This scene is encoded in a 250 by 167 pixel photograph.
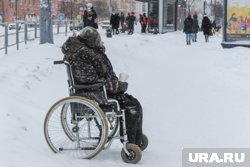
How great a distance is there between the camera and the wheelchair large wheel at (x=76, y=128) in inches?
206

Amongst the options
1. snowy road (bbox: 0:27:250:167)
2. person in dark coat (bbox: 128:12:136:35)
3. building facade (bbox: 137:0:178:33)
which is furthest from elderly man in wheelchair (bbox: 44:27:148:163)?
building facade (bbox: 137:0:178:33)

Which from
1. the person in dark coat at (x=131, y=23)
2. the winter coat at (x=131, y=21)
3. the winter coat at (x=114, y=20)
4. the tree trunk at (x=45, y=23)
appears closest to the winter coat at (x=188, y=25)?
the winter coat at (x=114, y=20)

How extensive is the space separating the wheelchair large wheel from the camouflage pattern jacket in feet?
0.81

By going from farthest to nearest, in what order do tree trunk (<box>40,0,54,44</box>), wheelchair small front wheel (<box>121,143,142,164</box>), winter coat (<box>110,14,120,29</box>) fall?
winter coat (<box>110,14,120,29</box>), tree trunk (<box>40,0,54,44</box>), wheelchair small front wheel (<box>121,143,142,164</box>)

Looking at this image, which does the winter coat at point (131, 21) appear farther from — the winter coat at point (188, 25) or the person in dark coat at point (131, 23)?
the winter coat at point (188, 25)

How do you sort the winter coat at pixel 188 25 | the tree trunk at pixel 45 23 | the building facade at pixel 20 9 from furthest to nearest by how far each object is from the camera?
1. the building facade at pixel 20 9
2. the winter coat at pixel 188 25
3. the tree trunk at pixel 45 23

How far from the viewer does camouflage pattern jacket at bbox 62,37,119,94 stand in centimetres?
529

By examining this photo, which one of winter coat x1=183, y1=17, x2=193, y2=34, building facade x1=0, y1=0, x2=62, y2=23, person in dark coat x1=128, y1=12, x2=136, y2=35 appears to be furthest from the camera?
building facade x1=0, y1=0, x2=62, y2=23

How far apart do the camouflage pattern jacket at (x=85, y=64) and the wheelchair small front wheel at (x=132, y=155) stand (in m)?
0.61

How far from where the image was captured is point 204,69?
14.8 meters

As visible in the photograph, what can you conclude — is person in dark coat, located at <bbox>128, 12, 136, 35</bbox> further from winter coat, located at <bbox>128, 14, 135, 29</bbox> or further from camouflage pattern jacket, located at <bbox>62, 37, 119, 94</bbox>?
camouflage pattern jacket, located at <bbox>62, 37, 119, 94</bbox>

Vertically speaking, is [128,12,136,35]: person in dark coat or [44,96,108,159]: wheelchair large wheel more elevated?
[128,12,136,35]: person in dark coat

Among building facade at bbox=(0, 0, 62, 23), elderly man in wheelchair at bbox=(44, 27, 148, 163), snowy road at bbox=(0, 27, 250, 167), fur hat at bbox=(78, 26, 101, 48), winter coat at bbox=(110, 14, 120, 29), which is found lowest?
snowy road at bbox=(0, 27, 250, 167)

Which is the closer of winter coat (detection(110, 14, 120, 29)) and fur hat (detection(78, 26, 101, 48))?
fur hat (detection(78, 26, 101, 48))
